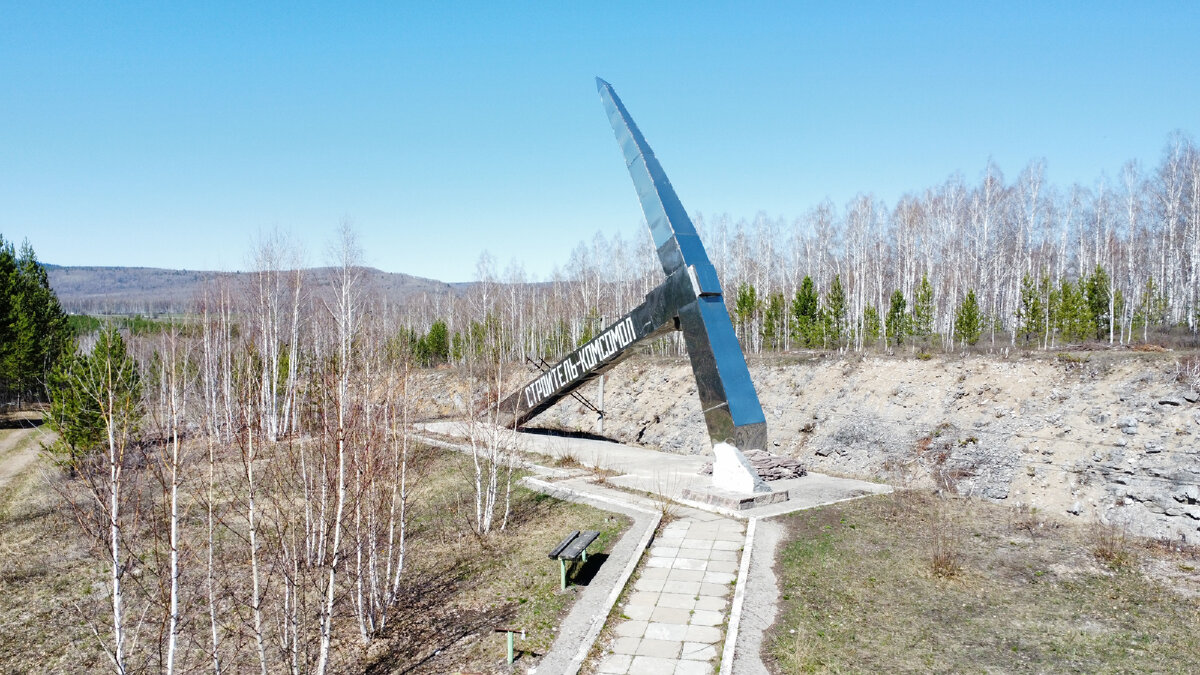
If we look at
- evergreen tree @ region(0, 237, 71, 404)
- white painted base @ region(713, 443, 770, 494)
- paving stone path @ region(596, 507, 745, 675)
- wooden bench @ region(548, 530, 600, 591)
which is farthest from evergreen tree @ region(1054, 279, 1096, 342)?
evergreen tree @ region(0, 237, 71, 404)

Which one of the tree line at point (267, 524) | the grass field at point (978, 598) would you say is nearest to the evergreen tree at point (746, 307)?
the tree line at point (267, 524)

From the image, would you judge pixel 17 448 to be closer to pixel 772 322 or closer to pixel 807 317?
pixel 807 317

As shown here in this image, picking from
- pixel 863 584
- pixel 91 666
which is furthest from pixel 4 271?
pixel 863 584

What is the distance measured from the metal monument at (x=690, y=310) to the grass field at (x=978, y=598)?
187 cm

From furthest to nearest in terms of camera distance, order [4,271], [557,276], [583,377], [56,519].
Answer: [557,276] < [4,271] < [583,377] < [56,519]

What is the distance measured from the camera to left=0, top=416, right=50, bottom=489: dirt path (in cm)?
1872

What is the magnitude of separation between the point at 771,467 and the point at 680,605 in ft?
21.8

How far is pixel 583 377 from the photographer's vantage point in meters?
15.0

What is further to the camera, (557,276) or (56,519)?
(557,276)

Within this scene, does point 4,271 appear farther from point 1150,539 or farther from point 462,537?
point 1150,539

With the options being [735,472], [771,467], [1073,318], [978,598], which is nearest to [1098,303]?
[1073,318]

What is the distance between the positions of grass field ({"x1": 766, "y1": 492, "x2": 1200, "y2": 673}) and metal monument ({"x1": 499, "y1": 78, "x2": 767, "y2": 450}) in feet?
6.14

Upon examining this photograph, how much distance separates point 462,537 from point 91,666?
4542 mm

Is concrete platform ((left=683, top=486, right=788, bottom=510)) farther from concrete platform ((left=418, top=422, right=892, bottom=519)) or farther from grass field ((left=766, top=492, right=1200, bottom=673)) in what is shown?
grass field ((left=766, top=492, right=1200, bottom=673))
